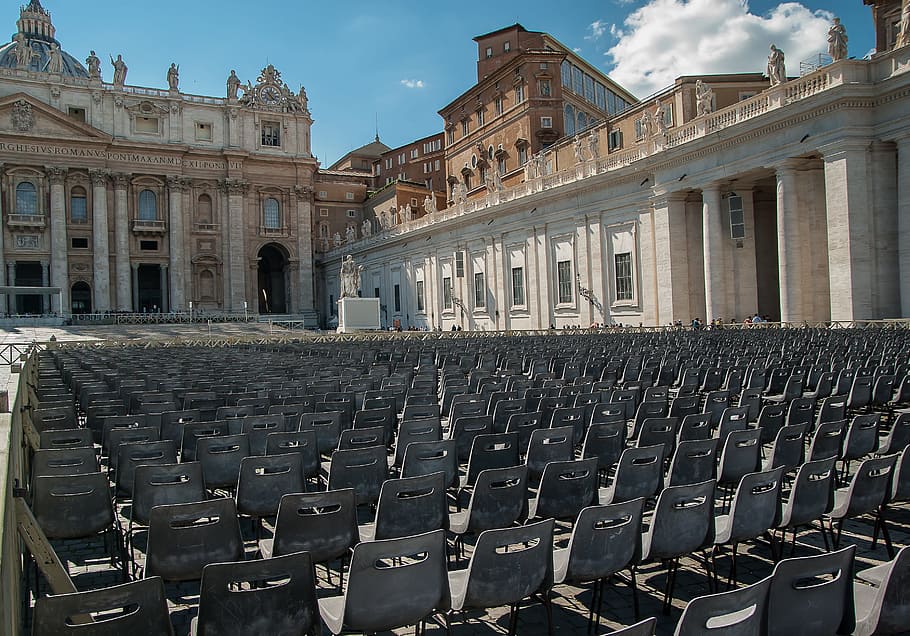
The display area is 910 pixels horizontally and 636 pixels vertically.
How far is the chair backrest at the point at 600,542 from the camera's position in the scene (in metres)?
4.29

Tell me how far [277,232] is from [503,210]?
105 ft

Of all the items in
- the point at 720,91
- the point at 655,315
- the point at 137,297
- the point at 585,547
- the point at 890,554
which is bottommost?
the point at 890,554

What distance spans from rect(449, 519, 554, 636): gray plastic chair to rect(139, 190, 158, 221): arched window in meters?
66.6

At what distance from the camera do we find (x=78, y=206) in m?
60.2

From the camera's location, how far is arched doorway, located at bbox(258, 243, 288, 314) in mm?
71688

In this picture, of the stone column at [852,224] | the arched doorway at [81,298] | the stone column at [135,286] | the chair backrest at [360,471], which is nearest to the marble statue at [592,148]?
the stone column at [852,224]

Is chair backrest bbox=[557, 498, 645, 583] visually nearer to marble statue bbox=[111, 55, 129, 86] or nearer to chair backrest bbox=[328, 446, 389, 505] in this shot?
chair backrest bbox=[328, 446, 389, 505]

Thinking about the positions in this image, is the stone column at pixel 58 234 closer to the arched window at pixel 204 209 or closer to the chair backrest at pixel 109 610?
the arched window at pixel 204 209

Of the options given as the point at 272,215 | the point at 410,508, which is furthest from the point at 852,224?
the point at 272,215

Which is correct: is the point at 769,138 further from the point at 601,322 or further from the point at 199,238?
the point at 199,238

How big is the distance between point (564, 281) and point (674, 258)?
8793 millimetres

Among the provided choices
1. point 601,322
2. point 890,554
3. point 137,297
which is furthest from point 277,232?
point 890,554

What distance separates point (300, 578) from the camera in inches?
137

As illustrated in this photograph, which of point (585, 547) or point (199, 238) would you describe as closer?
point (585, 547)
